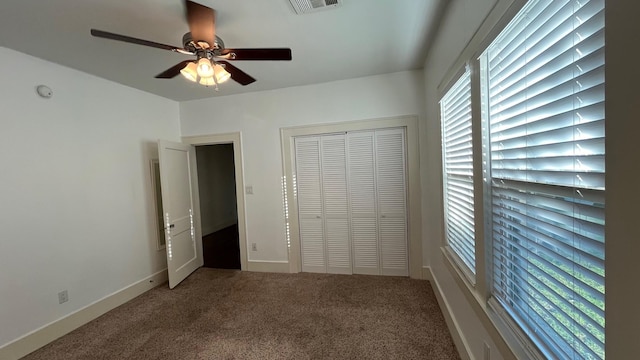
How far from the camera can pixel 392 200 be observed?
3189 mm

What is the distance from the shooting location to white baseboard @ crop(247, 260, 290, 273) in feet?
11.6

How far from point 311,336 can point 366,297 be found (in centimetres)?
84

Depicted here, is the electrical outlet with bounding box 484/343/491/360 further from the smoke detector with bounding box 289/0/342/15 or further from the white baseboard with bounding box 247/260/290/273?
the white baseboard with bounding box 247/260/290/273

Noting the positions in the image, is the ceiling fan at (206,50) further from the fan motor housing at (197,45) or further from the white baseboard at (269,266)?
the white baseboard at (269,266)

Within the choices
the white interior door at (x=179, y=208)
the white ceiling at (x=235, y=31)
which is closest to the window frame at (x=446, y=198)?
the white ceiling at (x=235, y=31)

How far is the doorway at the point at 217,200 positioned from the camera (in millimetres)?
5105

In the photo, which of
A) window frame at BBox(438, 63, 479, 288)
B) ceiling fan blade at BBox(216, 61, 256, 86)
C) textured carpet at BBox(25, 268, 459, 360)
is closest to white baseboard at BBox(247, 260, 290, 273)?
textured carpet at BBox(25, 268, 459, 360)

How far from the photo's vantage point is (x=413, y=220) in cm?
310

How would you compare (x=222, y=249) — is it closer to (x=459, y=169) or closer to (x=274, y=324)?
(x=274, y=324)

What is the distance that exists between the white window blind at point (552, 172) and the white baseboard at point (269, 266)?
2.76 m

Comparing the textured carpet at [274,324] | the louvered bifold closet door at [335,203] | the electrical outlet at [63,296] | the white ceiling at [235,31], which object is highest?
the white ceiling at [235,31]

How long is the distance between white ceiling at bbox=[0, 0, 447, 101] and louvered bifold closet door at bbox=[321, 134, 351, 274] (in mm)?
1012

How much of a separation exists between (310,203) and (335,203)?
1.17 ft

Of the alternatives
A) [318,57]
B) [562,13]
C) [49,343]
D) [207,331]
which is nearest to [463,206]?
[562,13]
